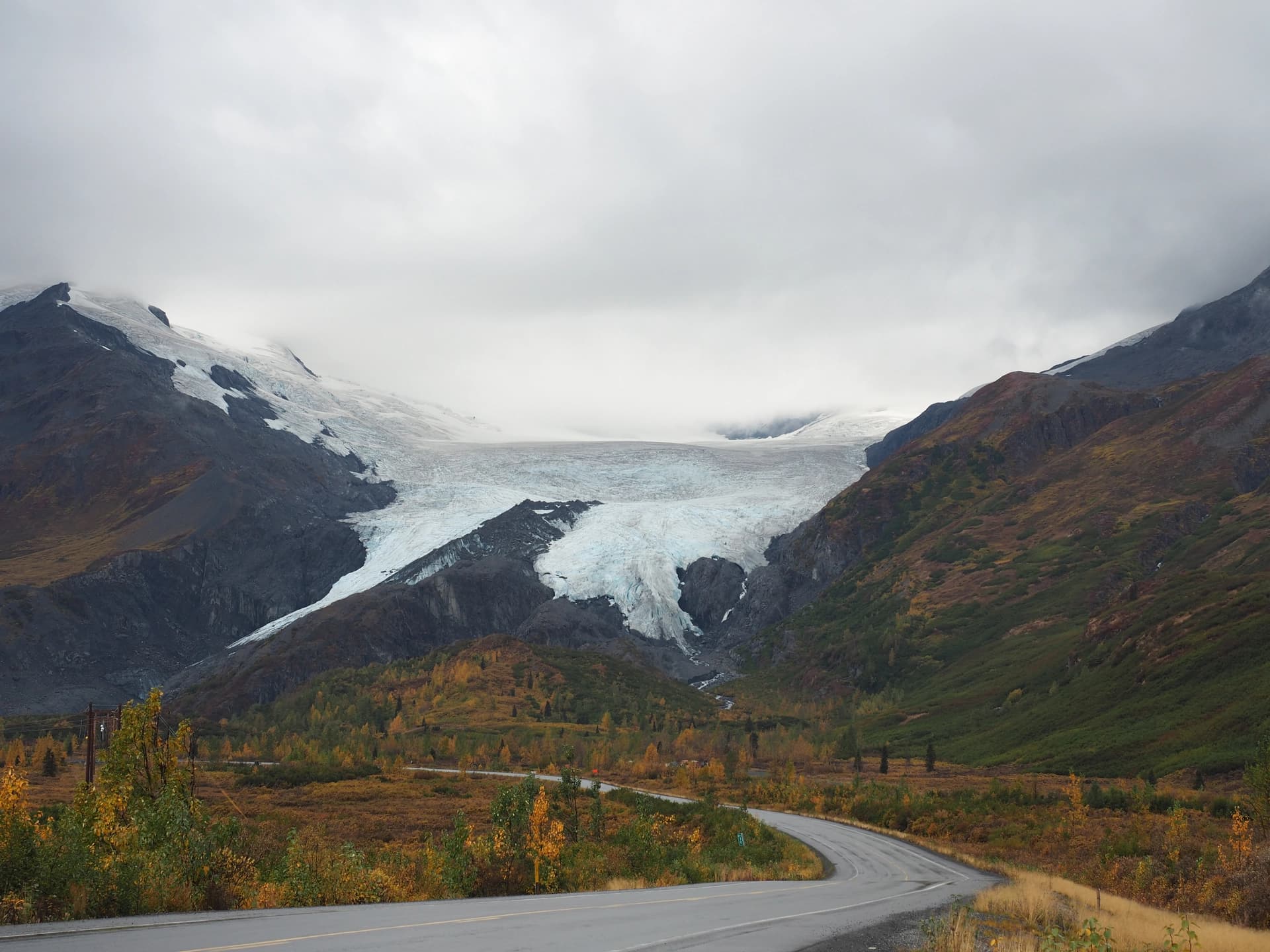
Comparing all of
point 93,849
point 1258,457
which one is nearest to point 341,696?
point 93,849

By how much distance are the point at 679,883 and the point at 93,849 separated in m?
16.8

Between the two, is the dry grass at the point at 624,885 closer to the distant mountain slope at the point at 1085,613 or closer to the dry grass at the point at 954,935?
the dry grass at the point at 954,935

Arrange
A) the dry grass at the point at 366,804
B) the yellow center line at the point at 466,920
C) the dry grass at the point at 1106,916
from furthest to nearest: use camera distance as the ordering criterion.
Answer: the dry grass at the point at 366,804 < the dry grass at the point at 1106,916 < the yellow center line at the point at 466,920

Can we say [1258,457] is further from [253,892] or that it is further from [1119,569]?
[253,892]

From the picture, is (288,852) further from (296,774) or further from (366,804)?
(296,774)

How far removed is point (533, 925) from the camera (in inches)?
634

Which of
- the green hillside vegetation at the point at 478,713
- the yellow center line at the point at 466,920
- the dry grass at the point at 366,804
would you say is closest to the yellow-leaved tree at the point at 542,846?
the yellow center line at the point at 466,920

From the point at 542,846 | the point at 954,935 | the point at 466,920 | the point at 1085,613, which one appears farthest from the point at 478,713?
the point at 954,935

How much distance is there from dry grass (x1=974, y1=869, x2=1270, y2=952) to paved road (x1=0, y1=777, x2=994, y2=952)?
1717 mm

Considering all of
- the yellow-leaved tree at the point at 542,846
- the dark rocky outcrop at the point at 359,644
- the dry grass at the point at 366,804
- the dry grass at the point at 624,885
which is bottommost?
the dry grass at the point at 366,804

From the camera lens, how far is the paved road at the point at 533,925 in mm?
13125

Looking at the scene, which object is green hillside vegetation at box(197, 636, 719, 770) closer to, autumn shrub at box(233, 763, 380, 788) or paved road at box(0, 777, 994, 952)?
autumn shrub at box(233, 763, 380, 788)

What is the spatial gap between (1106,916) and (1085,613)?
121076mm

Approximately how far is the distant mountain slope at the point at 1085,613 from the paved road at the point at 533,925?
55471 millimetres
